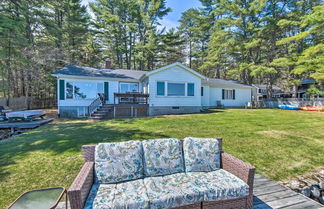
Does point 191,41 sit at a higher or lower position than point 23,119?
higher

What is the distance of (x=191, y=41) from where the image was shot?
2836cm

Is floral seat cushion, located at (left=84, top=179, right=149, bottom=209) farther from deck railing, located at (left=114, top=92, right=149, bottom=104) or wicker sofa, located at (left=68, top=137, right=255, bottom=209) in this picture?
deck railing, located at (left=114, top=92, right=149, bottom=104)

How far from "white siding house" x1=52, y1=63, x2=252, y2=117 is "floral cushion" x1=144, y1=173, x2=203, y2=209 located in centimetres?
1009

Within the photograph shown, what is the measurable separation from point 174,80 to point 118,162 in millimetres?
10942

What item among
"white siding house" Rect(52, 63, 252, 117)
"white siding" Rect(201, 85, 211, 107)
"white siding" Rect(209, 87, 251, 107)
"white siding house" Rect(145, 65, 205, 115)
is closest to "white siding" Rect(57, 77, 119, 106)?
"white siding house" Rect(52, 63, 252, 117)

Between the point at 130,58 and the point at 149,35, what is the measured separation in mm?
4723

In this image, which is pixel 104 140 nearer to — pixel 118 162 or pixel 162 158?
pixel 118 162

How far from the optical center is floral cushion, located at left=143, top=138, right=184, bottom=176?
261 centimetres

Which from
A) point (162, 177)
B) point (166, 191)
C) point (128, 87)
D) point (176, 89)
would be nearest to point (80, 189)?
point (166, 191)

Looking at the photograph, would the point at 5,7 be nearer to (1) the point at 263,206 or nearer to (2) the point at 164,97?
(2) the point at 164,97

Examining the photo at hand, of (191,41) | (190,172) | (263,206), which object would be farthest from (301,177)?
(191,41)

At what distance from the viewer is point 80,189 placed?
5.88 feet

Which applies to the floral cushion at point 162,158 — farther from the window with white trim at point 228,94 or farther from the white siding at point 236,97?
the window with white trim at point 228,94

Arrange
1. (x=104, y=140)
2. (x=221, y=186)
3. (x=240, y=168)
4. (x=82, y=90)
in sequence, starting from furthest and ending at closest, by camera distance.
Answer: (x=82, y=90)
(x=104, y=140)
(x=240, y=168)
(x=221, y=186)
